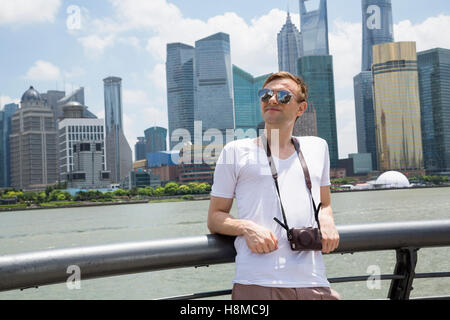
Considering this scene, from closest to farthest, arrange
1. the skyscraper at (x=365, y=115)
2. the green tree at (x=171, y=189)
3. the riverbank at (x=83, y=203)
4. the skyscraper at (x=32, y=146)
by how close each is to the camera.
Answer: the riverbank at (x=83, y=203) → the green tree at (x=171, y=189) → the skyscraper at (x=365, y=115) → the skyscraper at (x=32, y=146)

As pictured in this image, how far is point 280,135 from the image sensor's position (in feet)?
6.70

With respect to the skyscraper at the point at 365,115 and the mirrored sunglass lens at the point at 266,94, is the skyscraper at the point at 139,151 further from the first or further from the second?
the mirrored sunglass lens at the point at 266,94

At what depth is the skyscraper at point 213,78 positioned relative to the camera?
87.5 meters

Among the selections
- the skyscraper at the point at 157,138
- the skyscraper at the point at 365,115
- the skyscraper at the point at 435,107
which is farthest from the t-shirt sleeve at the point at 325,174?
the skyscraper at the point at 365,115

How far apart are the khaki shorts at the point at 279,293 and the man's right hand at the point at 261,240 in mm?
143

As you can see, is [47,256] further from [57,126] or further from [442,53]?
[57,126]

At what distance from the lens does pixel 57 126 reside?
5994 inches

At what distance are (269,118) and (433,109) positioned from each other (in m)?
131

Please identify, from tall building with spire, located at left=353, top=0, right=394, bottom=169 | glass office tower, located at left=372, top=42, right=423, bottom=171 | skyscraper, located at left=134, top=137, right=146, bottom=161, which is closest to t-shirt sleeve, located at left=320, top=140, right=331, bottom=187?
glass office tower, located at left=372, top=42, right=423, bottom=171

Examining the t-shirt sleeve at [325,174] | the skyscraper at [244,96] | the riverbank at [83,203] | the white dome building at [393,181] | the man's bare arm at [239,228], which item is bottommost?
the riverbank at [83,203]

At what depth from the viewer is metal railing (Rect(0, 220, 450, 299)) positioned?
5.13 feet

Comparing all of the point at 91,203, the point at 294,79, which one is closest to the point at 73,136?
the point at 91,203

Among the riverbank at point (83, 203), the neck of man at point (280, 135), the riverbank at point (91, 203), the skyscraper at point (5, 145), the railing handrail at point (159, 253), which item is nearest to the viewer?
the railing handrail at point (159, 253)

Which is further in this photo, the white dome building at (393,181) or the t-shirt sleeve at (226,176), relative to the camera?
the white dome building at (393,181)
